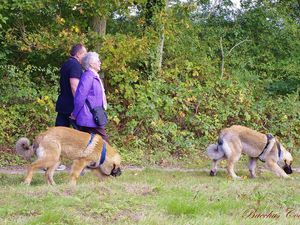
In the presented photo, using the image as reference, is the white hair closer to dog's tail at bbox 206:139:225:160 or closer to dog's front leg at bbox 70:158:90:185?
dog's front leg at bbox 70:158:90:185

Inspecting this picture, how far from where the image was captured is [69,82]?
8.56 meters

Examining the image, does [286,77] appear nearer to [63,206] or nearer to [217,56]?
[217,56]

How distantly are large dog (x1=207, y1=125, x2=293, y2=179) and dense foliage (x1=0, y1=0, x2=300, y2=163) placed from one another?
6.92 feet

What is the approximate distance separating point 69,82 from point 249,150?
382 cm

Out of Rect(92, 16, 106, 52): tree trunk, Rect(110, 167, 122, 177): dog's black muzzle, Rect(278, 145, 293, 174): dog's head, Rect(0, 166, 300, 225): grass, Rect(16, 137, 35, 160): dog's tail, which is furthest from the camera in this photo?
Rect(92, 16, 106, 52): tree trunk

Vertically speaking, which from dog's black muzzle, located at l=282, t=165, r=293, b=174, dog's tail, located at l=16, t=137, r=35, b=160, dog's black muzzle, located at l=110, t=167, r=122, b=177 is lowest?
dog's black muzzle, located at l=282, t=165, r=293, b=174

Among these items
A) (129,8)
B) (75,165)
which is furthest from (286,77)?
(75,165)

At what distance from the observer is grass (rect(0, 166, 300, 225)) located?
5.25 m

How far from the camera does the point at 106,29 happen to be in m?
15.0

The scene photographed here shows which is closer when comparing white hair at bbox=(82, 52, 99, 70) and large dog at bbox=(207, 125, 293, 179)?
white hair at bbox=(82, 52, 99, 70)

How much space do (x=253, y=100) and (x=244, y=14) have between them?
5.19 meters

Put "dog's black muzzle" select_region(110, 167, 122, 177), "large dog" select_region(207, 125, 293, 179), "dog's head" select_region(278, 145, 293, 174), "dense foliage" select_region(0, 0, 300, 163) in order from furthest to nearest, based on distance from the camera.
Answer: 1. "dense foliage" select_region(0, 0, 300, 163)
2. "dog's head" select_region(278, 145, 293, 174)
3. "large dog" select_region(207, 125, 293, 179)
4. "dog's black muzzle" select_region(110, 167, 122, 177)

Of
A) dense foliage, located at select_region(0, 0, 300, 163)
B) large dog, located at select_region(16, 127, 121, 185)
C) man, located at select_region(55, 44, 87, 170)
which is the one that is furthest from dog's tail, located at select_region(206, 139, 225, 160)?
man, located at select_region(55, 44, 87, 170)

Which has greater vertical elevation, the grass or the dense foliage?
the dense foliage
